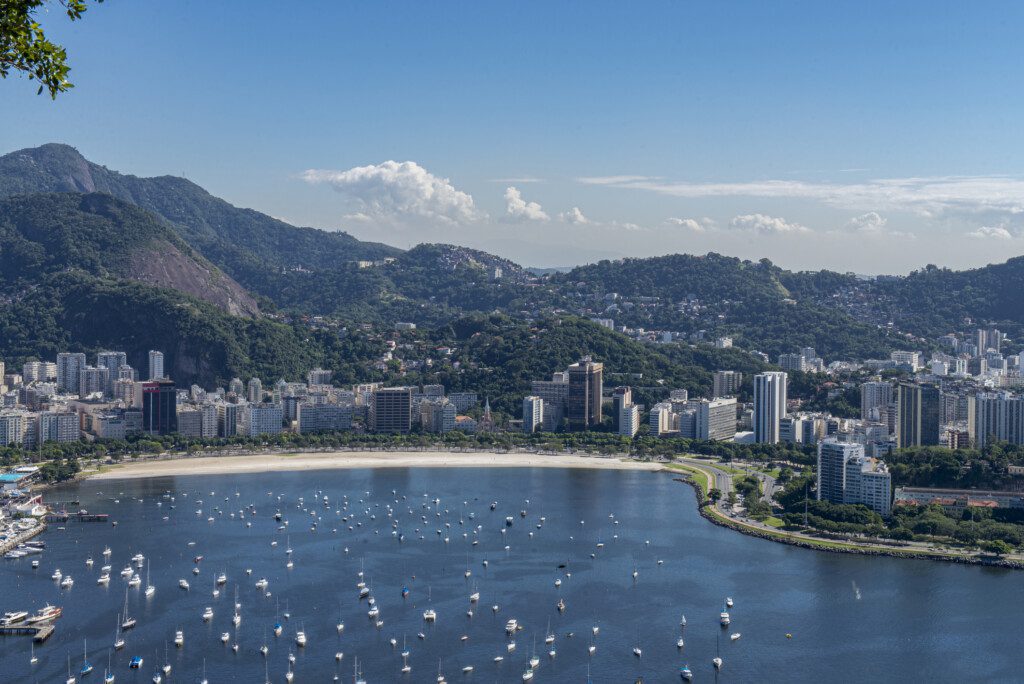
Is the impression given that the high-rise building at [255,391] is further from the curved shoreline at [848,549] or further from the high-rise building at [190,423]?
the curved shoreline at [848,549]

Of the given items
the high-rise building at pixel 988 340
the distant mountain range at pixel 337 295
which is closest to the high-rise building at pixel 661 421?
the distant mountain range at pixel 337 295

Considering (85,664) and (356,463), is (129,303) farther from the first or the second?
(85,664)

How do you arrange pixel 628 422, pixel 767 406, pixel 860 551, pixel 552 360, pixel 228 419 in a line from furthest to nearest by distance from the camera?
pixel 552 360 < pixel 228 419 < pixel 628 422 < pixel 767 406 < pixel 860 551

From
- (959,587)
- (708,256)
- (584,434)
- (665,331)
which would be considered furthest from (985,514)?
(708,256)

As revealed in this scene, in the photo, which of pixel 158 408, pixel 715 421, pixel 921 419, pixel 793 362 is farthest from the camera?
pixel 793 362

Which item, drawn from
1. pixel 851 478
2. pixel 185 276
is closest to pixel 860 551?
pixel 851 478

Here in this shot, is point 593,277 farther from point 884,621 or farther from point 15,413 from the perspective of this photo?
point 884,621

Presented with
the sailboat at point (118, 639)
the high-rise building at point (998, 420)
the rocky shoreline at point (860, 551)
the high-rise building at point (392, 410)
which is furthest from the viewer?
the high-rise building at point (392, 410)
